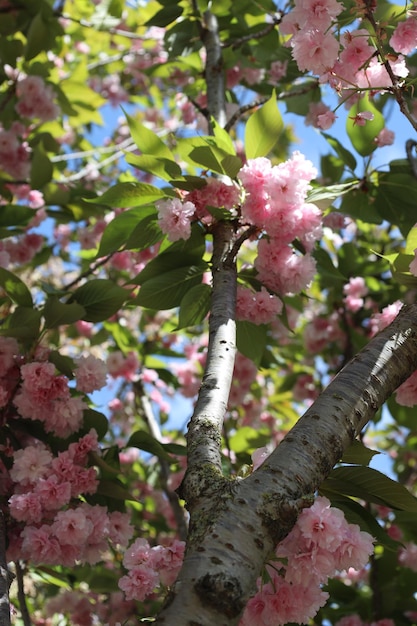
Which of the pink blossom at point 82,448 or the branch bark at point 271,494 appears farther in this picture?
the pink blossom at point 82,448

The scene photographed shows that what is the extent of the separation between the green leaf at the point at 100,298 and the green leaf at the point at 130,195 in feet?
0.76

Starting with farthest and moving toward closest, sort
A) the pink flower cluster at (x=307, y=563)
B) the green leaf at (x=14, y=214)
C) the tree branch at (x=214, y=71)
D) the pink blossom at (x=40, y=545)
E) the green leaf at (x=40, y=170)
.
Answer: the green leaf at (x=40, y=170) < the green leaf at (x=14, y=214) < the tree branch at (x=214, y=71) < the pink blossom at (x=40, y=545) < the pink flower cluster at (x=307, y=563)

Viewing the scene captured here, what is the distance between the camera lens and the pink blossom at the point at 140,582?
1279 millimetres

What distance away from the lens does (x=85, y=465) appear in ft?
5.59

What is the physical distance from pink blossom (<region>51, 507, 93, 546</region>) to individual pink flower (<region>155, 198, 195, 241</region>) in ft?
2.33

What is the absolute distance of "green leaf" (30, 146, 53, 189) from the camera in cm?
252

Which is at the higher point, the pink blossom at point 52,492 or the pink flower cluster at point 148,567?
the pink blossom at point 52,492

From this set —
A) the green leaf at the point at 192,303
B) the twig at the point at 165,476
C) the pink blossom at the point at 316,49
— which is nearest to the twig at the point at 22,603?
the twig at the point at 165,476

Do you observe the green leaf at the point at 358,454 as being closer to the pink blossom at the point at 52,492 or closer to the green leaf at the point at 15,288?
the pink blossom at the point at 52,492

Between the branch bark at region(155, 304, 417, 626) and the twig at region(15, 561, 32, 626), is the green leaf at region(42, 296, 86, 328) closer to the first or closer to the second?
the twig at region(15, 561, 32, 626)

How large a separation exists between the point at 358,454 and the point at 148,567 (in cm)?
47

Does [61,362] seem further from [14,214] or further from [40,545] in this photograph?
[14,214]

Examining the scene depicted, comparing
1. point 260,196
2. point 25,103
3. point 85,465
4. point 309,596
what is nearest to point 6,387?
point 85,465

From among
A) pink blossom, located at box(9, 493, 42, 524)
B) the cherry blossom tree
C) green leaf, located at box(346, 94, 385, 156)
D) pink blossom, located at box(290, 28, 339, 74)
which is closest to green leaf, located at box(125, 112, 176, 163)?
the cherry blossom tree
